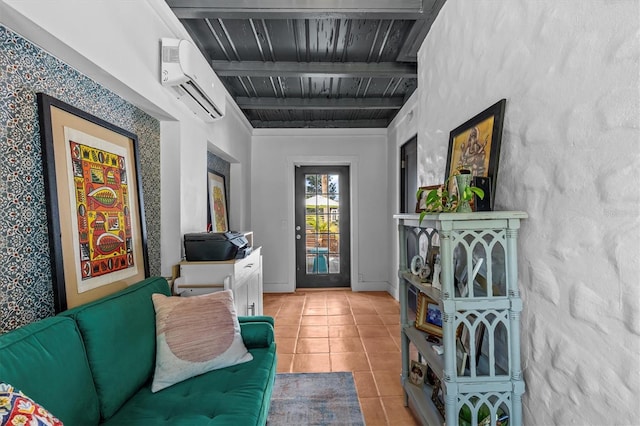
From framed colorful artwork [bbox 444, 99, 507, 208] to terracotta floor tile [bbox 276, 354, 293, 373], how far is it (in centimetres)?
190

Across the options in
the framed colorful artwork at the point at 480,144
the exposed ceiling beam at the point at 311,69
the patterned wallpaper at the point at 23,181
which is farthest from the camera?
the exposed ceiling beam at the point at 311,69

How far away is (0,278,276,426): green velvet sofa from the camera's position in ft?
3.43

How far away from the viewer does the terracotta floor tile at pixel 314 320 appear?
367 cm

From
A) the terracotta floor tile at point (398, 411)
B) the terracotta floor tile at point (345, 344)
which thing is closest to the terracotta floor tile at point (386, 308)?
the terracotta floor tile at point (345, 344)

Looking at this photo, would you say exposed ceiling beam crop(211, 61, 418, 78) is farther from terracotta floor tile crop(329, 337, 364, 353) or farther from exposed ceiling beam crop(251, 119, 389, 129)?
terracotta floor tile crop(329, 337, 364, 353)

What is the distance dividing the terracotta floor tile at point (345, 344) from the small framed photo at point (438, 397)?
44.8 inches

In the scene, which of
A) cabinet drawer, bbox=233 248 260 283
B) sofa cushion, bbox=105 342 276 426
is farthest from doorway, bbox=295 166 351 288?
sofa cushion, bbox=105 342 276 426

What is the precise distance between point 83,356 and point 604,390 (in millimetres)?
1737

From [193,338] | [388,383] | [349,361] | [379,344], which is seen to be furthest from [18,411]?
[379,344]

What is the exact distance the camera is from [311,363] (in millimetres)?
2688

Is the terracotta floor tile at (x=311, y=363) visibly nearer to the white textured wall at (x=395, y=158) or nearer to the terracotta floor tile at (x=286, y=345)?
the terracotta floor tile at (x=286, y=345)

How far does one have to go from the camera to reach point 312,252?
5.42 m

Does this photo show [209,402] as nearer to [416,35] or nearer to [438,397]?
[438,397]

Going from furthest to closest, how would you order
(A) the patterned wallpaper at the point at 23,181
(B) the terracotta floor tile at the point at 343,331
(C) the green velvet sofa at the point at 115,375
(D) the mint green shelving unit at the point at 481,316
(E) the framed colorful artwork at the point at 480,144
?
A: (B) the terracotta floor tile at the point at 343,331 < (E) the framed colorful artwork at the point at 480,144 < (D) the mint green shelving unit at the point at 481,316 < (A) the patterned wallpaper at the point at 23,181 < (C) the green velvet sofa at the point at 115,375
